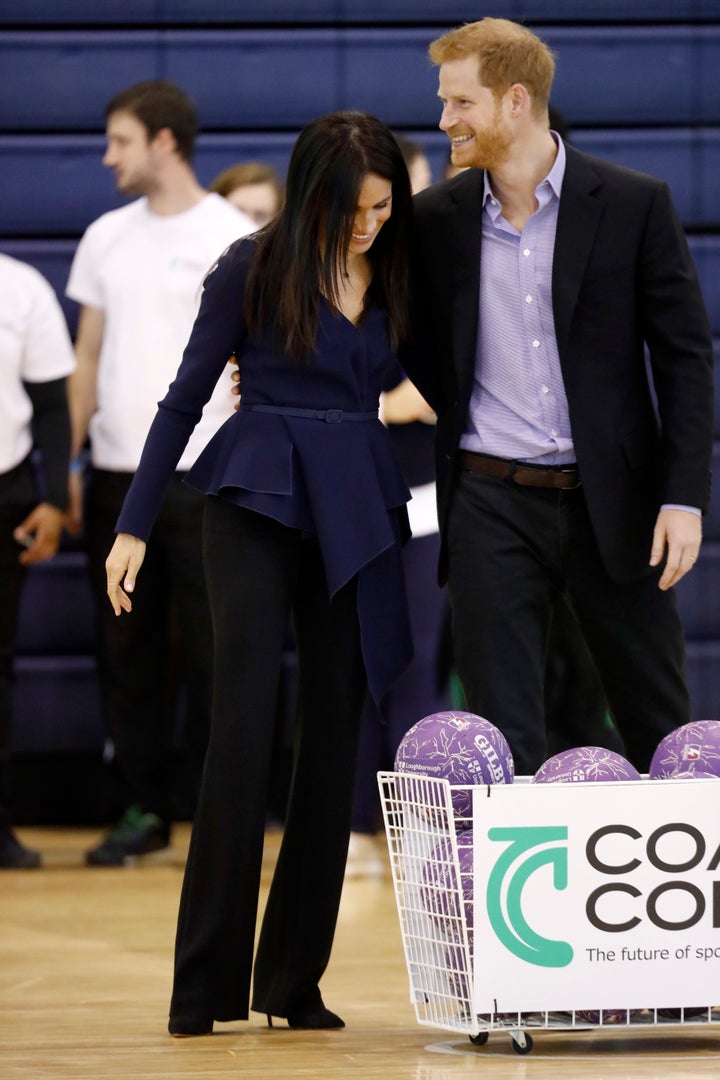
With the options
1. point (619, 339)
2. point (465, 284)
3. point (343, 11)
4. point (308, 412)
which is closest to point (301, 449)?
point (308, 412)

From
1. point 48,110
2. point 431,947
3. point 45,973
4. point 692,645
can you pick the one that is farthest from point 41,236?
point 431,947

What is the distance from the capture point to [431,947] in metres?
2.46

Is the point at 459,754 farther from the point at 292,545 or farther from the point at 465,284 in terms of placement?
the point at 465,284

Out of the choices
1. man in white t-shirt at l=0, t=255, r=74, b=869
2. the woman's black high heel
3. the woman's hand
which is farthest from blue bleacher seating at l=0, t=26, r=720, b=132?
the woman's black high heel

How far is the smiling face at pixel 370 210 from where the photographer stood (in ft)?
8.45

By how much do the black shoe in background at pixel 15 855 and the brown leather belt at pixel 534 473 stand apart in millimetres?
2180

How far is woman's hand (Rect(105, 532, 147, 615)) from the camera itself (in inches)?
100

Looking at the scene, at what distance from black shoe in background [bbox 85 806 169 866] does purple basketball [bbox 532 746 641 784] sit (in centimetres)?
228

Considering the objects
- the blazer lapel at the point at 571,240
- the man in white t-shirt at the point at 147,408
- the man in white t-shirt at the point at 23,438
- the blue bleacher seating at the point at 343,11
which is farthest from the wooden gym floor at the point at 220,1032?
the blue bleacher seating at the point at 343,11

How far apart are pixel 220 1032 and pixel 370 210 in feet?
4.01

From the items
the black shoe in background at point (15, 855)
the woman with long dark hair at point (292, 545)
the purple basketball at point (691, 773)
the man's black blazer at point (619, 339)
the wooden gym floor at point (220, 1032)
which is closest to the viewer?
the wooden gym floor at point (220, 1032)

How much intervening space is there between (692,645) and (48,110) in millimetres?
2478

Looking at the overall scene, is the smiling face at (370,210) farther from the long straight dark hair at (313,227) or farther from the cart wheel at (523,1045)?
the cart wheel at (523,1045)

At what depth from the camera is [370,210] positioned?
259cm
